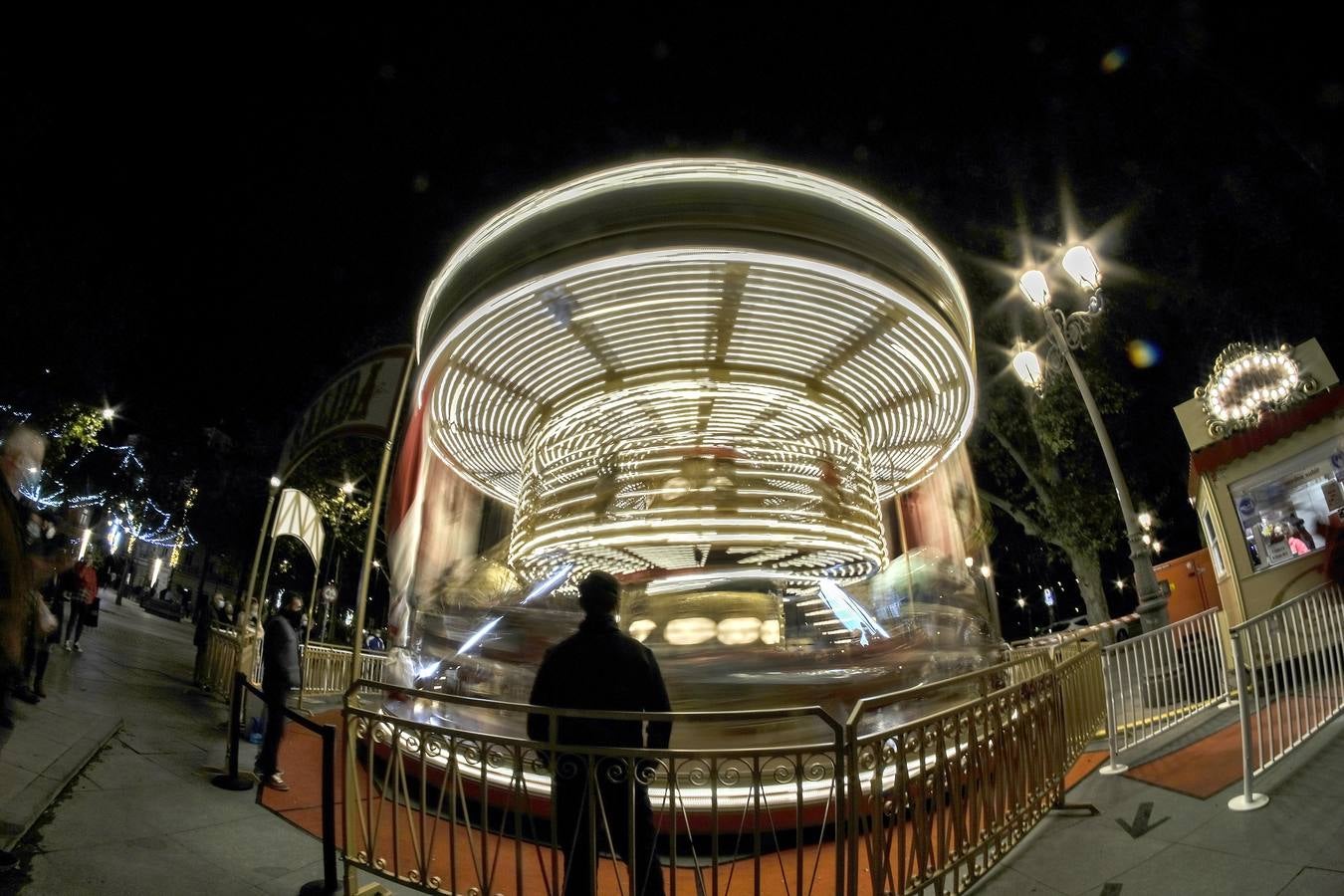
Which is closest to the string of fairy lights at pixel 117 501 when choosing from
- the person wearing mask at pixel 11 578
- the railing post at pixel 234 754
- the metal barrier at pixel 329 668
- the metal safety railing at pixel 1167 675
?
the metal barrier at pixel 329 668

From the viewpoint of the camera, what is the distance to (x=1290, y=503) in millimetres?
11992

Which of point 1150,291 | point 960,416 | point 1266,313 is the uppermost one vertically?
point 1150,291

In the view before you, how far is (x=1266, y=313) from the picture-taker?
15.2m

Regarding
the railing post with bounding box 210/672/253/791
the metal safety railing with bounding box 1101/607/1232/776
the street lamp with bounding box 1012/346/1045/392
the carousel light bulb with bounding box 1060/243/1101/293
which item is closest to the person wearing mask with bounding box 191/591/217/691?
the railing post with bounding box 210/672/253/791

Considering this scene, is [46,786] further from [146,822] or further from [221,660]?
[221,660]

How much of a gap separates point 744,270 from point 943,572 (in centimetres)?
973

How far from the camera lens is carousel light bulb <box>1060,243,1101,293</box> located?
35.2 feet

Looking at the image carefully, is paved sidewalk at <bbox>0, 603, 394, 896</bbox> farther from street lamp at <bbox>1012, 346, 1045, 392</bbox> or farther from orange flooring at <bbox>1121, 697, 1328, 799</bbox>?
street lamp at <bbox>1012, 346, 1045, 392</bbox>

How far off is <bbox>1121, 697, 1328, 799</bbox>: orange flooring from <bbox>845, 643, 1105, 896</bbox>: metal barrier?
2.54 feet

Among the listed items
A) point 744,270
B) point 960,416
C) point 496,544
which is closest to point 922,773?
point 744,270

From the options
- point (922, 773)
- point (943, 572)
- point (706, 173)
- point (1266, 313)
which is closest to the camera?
point (922, 773)

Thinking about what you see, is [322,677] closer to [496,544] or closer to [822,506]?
[496,544]

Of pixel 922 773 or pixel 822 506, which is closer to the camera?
pixel 922 773

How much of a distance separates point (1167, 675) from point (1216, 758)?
71.5 inches
